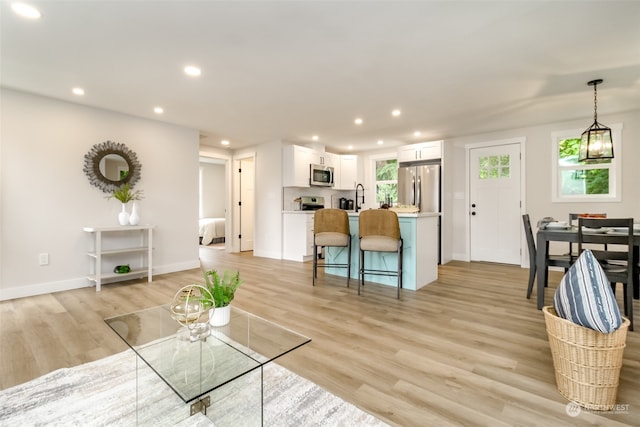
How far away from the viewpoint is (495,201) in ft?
17.0

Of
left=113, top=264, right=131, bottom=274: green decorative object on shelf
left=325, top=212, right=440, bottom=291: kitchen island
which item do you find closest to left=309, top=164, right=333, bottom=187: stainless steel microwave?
left=325, top=212, right=440, bottom=291: kitchen island

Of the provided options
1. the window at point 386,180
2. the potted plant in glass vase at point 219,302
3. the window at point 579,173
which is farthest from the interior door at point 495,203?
the potted plant in glass vase at point 219,302

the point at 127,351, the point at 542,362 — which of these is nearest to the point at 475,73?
the point at 542,362

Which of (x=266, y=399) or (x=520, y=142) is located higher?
(x=520, y=142)

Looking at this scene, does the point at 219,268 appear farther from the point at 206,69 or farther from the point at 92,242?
the point at 206,69

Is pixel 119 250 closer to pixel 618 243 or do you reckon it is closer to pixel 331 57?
pixel 331 57

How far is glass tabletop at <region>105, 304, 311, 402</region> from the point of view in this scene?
1205mm

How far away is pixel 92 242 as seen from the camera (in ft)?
12.7

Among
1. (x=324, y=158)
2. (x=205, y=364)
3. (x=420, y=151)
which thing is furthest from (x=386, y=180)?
(x=205, y=364)

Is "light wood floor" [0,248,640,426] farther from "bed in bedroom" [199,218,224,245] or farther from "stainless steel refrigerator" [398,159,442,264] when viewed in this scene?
"bed in bedroom" [199,218,224,245]

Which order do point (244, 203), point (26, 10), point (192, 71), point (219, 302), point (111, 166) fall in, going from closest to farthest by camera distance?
point (219, 302), point (26, 10), point (192, 71), point (111, 166), point (244, 203)

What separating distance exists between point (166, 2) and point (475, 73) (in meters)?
2.73

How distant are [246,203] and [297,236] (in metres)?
2.06

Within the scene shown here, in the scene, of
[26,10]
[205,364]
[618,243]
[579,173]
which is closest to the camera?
[205,364]
